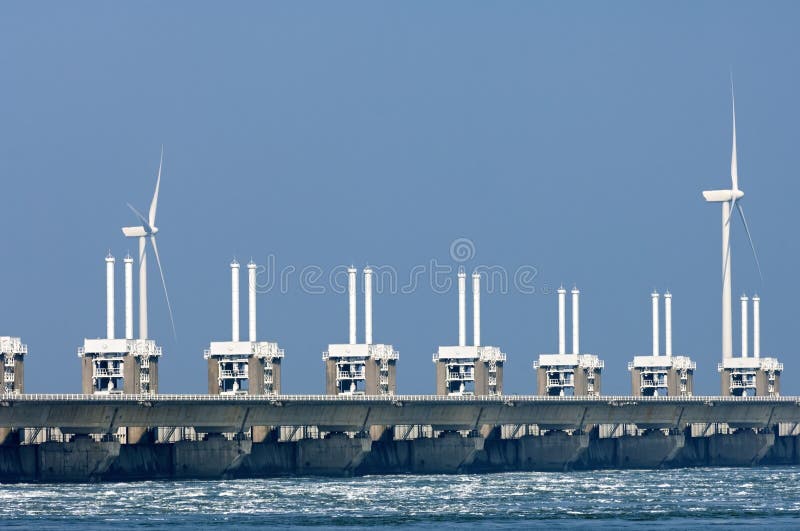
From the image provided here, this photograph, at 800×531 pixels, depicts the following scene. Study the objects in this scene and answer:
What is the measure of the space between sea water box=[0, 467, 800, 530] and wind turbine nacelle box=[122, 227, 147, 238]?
30.6m

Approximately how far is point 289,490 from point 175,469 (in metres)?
19.0

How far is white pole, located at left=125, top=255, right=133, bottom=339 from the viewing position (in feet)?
555

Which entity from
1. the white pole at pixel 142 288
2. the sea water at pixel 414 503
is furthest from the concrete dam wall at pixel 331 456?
the white pole at pixel 142 288

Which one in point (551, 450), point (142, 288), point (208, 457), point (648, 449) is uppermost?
point (142, 288)

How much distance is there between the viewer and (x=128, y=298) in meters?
171

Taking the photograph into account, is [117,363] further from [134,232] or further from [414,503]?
[414,503]

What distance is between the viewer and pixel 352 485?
153000mm

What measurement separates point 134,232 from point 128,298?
559 inches

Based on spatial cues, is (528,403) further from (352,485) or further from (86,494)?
(86,494)

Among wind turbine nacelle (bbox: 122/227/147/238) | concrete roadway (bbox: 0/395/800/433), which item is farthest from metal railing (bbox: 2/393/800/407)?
wind turbine nacelle (bbox: 122/227/147/238)

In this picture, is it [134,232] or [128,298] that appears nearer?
[128,298]

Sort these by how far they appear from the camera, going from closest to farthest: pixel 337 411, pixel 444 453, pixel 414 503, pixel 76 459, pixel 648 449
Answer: pixel 414 503 → pixel 76 459 → pixel 337 411 → pixel 444 453 → pixel 648 449

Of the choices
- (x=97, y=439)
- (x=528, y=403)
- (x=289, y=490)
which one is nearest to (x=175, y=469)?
(x=97, y=439)

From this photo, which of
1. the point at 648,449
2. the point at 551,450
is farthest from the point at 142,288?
the point at 648,449
